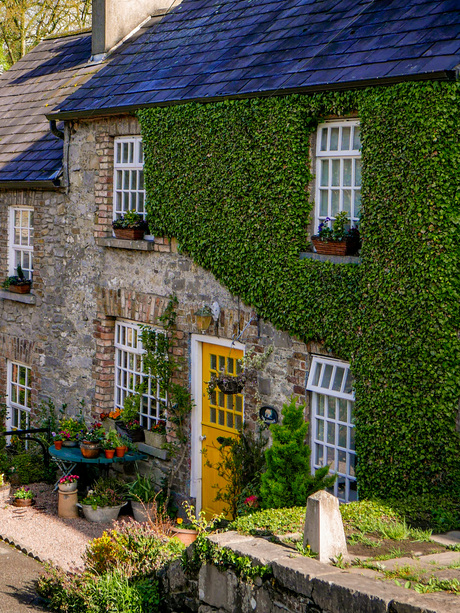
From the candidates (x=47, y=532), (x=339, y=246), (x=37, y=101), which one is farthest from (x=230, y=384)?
(x=37, y=101)

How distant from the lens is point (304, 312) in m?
9.62

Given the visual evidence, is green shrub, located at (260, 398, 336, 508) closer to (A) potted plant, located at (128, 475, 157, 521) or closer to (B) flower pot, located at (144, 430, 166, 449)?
(A) potted plant, located at (128, 475, 157, 521)

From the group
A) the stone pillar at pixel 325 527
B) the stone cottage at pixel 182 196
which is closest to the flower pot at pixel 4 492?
the stone cottage at pixel 182 196

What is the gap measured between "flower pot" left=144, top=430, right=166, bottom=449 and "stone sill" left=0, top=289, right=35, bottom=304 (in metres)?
3.77

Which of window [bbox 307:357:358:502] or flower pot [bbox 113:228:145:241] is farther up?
flower pot [bbox 113:228:145:241]

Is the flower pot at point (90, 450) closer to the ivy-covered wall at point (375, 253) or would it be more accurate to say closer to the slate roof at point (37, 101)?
the ivy-covered wall at point (375, 253)

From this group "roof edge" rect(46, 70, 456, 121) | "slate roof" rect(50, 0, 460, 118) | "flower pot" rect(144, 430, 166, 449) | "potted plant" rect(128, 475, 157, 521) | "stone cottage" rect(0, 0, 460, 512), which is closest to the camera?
"roof edge" rect(46, 70, 456, 121)

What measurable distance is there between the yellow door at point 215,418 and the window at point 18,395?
4.76 meters

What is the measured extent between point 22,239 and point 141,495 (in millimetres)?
5715

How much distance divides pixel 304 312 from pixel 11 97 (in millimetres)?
10522

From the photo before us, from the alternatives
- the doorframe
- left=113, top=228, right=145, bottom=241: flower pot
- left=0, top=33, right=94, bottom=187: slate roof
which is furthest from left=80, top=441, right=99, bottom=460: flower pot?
left=0, top=33, right=94, bottom=187: slate roof

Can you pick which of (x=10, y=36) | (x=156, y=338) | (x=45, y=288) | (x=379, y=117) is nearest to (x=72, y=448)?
(x=156, y=338)

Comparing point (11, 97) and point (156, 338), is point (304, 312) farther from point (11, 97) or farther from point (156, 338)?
point (11, 97)

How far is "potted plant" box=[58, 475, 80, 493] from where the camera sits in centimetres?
1198
